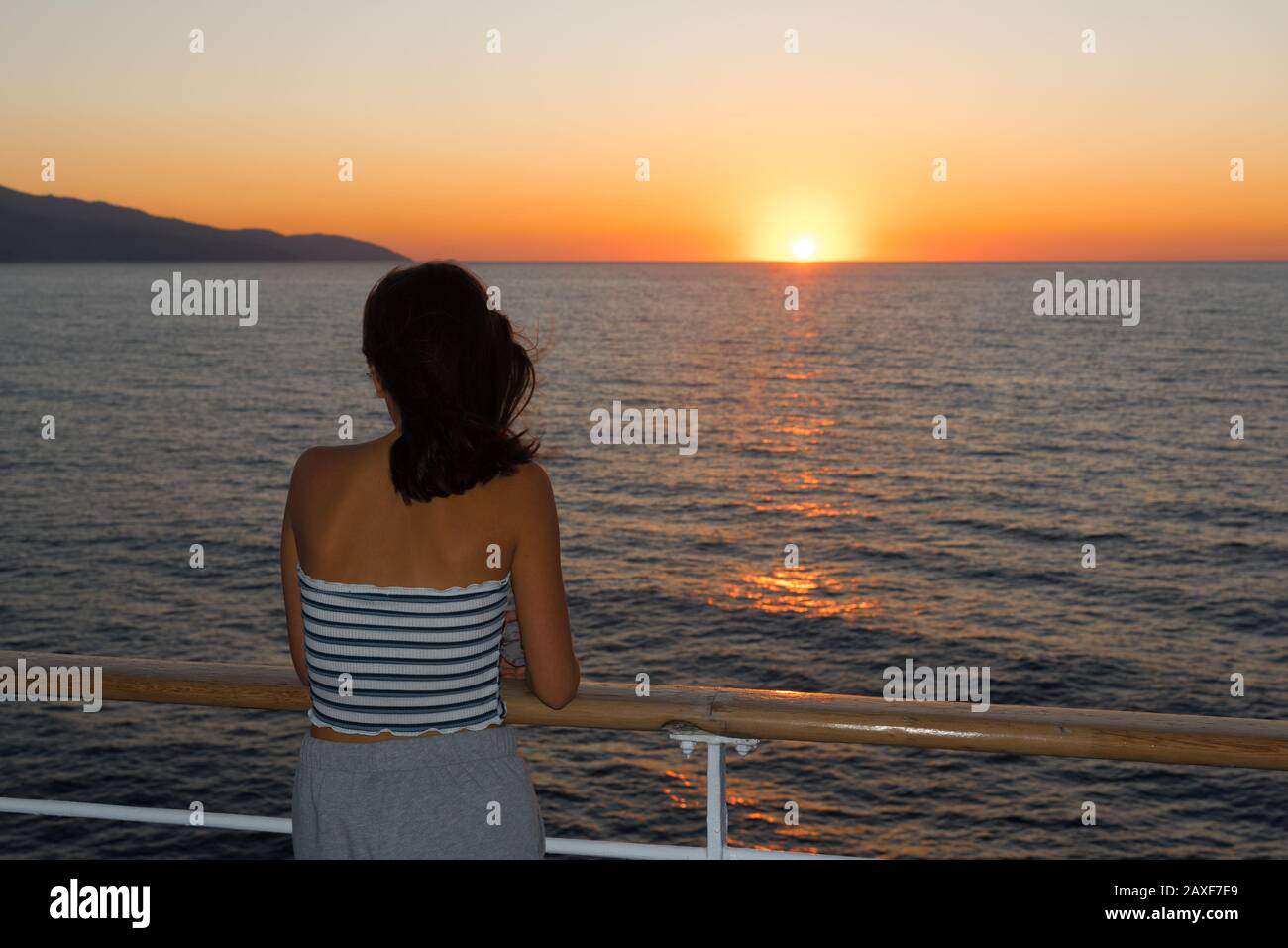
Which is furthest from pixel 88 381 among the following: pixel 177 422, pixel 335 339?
pixel 335 339

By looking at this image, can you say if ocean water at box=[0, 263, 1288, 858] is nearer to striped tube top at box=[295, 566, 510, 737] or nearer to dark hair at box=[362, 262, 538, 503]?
dark hair at box=[362, 262, 538, 503]

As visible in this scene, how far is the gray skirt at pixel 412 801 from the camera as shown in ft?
7.22

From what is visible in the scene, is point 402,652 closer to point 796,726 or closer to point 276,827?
point 796,726

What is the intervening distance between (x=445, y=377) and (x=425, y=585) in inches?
14.3

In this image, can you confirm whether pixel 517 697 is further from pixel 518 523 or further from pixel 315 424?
pixel 315 424

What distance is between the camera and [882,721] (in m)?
2.67

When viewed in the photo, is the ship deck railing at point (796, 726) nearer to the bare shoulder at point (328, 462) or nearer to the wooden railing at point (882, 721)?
the wooden railing at point (882, 721)

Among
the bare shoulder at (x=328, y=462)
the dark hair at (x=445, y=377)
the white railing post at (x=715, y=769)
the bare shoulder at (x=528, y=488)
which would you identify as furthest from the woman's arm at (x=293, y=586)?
the white railing post at (x=715, y=769)

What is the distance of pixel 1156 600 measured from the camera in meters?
34.2

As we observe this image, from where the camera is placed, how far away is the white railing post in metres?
2.64

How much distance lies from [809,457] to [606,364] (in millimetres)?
35937

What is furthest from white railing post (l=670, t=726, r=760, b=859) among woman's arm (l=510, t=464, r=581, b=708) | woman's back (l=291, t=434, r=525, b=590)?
woman's back (l=291, t=434, r=525, b=590)

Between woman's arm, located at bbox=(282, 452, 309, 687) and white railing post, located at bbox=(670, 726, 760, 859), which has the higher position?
woman's arm, located at bbox=(282, 452, 309, 687)

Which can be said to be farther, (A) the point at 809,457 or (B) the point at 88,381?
(B) the point at 88,381
